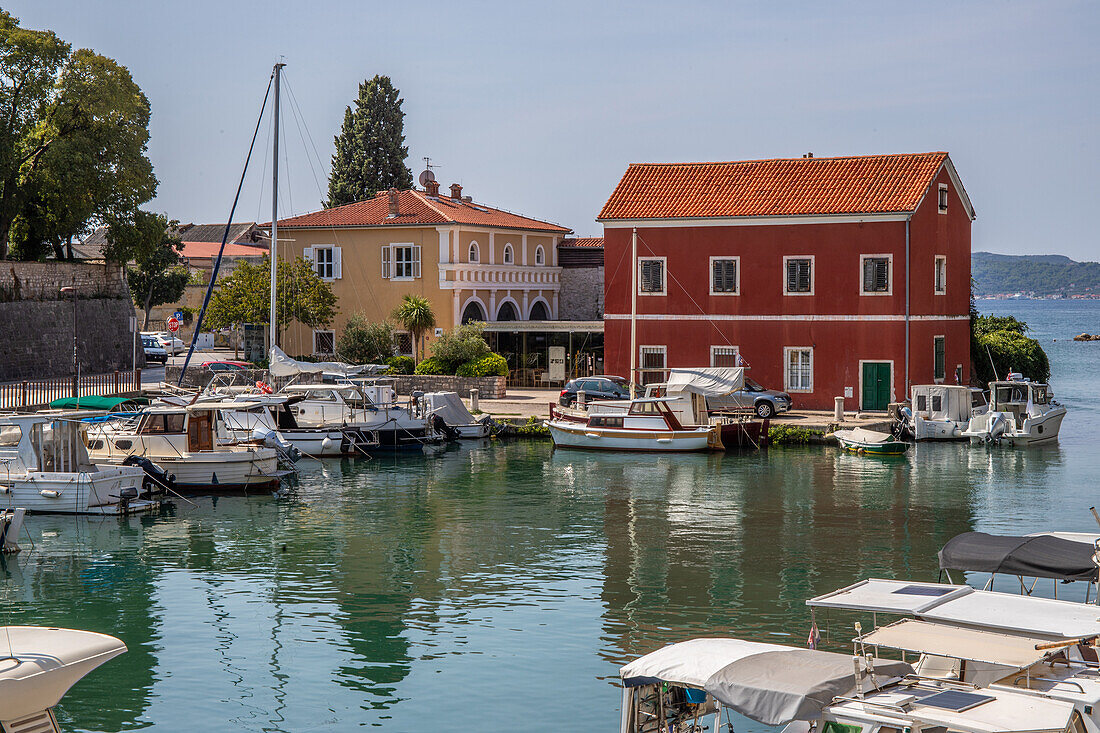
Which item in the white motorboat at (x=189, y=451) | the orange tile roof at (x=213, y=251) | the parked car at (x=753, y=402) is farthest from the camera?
the orange tile roof at (x=213, y=251)

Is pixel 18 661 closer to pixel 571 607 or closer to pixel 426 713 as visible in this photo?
pixel 426 713

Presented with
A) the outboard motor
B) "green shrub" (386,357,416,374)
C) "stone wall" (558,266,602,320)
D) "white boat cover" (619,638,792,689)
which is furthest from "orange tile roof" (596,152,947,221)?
"white boat cover" (619,638,792,689)

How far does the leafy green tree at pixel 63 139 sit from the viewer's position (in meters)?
50.2

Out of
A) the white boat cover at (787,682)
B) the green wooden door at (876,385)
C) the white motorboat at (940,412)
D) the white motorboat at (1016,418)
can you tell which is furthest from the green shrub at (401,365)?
the white boat cover at (787,682)

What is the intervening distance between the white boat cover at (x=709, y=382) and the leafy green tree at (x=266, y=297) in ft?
66.2

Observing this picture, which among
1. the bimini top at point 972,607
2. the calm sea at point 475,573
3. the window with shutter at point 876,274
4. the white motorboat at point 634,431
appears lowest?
the calm sea at point 475,573

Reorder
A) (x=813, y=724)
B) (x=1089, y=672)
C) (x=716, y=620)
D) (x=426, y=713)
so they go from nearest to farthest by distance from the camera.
Result: 1. (x=813, y=724)
2. (x=1089, y=672)
3. (x=426, y=713)
4. (x=716, y=620)

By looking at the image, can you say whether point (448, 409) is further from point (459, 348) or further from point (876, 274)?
point (876, 274)

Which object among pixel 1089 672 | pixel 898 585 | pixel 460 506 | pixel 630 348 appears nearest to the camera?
pixel 1089 672

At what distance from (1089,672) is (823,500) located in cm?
1763

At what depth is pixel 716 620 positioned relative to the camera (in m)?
19.3

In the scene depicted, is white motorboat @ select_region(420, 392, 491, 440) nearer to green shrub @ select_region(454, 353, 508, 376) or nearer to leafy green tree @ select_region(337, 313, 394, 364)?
green shrub @ select_region(454, 353, 508, 376)

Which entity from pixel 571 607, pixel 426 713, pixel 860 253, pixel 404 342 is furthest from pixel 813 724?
pixel 404 342

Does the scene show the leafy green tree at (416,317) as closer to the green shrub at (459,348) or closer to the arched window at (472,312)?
the arched window at (472,312)
